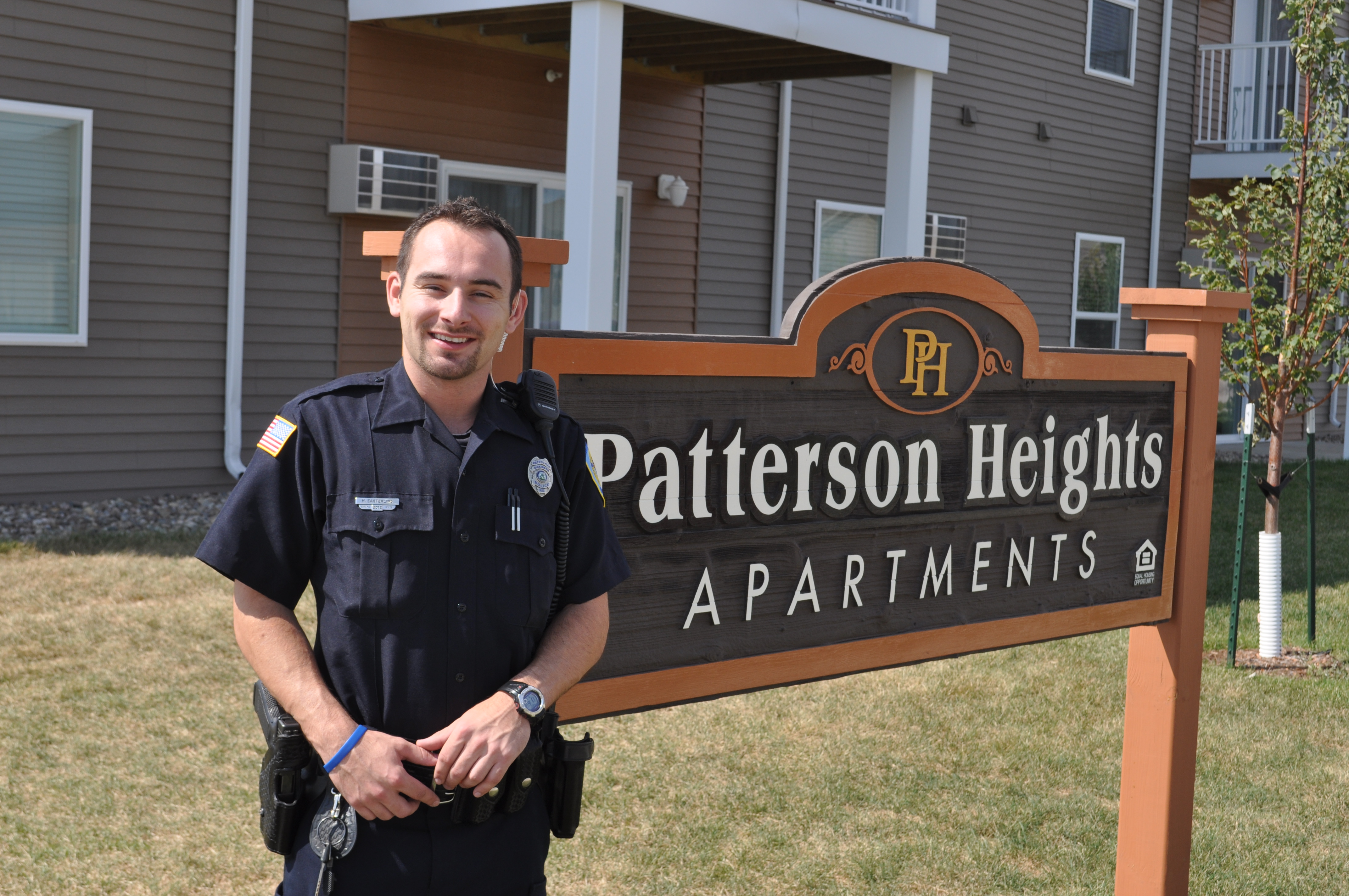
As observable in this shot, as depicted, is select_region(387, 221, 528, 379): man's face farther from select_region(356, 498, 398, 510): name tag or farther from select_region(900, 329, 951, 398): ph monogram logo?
select_region(900, 329, 951, 398): ph monogram logo

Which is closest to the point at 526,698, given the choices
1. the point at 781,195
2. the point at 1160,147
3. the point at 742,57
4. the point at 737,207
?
the point at 742,57

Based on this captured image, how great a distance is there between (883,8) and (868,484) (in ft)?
28.3

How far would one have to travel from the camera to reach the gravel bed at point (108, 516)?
7418mm

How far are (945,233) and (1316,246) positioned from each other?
20.8 feet

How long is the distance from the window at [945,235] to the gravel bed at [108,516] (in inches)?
294

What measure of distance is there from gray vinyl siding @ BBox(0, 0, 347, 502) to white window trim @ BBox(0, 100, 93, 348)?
0.15ft

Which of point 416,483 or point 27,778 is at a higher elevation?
point 416,483

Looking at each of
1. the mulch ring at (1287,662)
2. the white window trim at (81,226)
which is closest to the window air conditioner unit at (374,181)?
the white window trim at (81,226)

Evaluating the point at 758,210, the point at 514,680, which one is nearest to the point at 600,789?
the point at 514,680

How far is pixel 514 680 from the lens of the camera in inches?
76.4

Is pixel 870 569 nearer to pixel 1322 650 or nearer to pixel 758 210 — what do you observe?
pixel 1322 650

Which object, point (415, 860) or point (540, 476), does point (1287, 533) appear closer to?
point (540, 476)

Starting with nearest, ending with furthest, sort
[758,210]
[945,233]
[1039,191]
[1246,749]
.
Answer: [1246,749], [758,210], [945,233], [1039,191]

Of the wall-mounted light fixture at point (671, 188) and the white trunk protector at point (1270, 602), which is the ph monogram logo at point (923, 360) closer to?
the white trunk protector at point (1270, 602)
